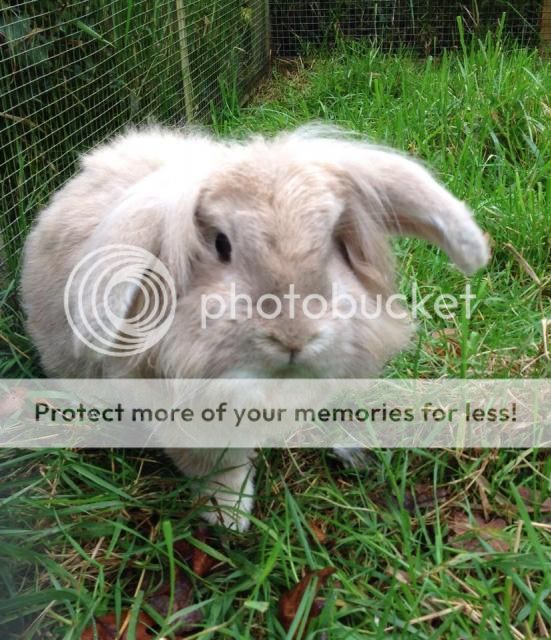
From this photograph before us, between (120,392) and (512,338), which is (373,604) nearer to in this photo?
(120,392)

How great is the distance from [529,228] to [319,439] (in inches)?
53.5

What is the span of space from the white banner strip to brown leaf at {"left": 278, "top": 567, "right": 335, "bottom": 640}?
0.36 meters

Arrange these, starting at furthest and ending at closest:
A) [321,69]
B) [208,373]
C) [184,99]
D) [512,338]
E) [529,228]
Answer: [321,69]
[184,99]
[529,228]
[512,338]
[208,373]

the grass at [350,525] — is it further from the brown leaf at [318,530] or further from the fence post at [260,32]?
the fence post at [260,32]

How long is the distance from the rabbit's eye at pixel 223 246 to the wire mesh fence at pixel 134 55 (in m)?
1.32

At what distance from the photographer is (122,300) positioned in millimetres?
1387

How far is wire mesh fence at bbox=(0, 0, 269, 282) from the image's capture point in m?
2.45

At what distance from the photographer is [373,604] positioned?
1493 mm

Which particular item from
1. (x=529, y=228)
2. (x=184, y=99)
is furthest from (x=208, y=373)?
(x=184, y=99)

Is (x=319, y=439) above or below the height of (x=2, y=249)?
below

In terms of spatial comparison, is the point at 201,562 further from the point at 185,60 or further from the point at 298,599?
the point at 185,60

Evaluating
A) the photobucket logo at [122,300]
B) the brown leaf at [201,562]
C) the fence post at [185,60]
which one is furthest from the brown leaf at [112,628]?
the fence post at [185,60]

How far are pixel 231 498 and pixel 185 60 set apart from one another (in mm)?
3091

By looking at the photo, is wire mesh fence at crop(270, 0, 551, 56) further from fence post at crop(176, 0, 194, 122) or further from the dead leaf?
the dead leaf
